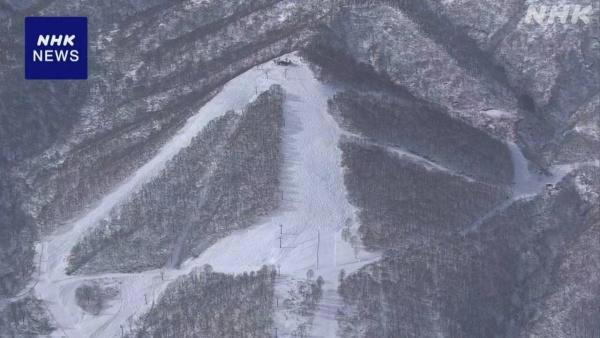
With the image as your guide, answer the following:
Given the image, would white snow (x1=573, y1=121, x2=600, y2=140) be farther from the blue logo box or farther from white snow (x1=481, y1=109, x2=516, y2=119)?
the blue logo box

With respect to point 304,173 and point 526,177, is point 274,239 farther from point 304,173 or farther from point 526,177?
point 526,177

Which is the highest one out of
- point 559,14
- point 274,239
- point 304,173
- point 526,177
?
point 559,14

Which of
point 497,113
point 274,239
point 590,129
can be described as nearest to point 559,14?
point 590,129

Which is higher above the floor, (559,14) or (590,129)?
(559,14)

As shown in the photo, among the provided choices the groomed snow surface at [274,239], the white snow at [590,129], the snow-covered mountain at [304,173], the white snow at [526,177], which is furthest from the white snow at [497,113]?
the groomed snow surface at [274,239]

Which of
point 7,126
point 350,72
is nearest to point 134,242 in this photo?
point 7,126

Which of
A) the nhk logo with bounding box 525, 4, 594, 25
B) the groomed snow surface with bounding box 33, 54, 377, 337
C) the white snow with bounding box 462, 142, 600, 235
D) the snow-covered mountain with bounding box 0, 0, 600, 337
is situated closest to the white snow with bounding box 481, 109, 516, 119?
the snow-covered mountain with bounding box 0, 0, 600, 337

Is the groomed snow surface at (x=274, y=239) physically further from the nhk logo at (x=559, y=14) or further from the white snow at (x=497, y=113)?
the nhk logo at (x=559, y=14)
